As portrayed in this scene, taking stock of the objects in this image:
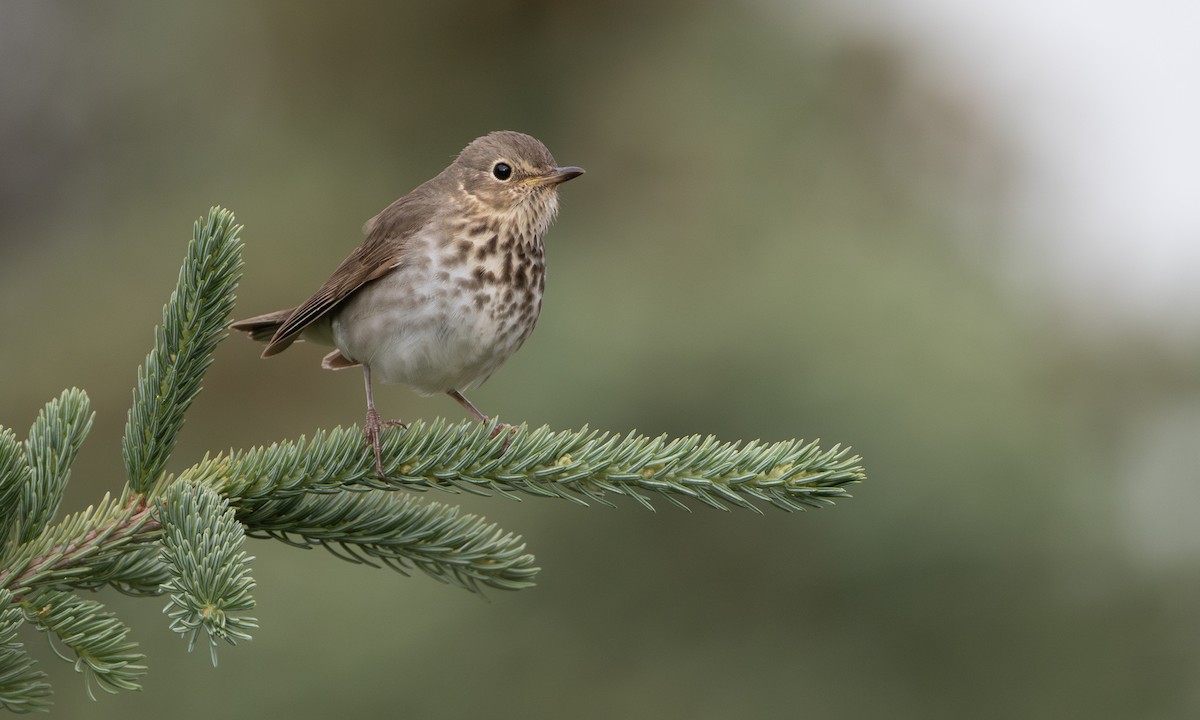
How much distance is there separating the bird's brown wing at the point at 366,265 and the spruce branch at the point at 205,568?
213cm

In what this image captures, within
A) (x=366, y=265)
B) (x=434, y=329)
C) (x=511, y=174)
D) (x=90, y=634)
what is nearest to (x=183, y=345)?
(x=90, y=634)

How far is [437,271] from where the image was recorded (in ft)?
14.4

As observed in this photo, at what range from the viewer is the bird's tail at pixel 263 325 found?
15.1 ft

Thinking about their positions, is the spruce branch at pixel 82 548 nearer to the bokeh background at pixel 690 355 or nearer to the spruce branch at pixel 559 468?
the spruce branch at pixel 559 468

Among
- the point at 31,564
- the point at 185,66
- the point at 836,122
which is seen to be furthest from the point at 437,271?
the point at 185,66

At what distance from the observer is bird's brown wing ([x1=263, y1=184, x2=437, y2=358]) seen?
4.45 metres

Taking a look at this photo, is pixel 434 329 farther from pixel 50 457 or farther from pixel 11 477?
pixel 11 477

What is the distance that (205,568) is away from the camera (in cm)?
204

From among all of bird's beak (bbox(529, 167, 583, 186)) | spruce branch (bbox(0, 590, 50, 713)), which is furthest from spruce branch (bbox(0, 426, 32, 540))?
bird's beak (bbox(529, 167, 583, 186))

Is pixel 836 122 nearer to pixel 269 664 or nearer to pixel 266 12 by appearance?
pixel 266 12

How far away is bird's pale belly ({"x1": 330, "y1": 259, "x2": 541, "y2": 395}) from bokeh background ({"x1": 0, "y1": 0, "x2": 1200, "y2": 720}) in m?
0.91

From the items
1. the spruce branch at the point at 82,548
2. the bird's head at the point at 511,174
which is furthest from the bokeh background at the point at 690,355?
the spruce branch at the point at 82,548

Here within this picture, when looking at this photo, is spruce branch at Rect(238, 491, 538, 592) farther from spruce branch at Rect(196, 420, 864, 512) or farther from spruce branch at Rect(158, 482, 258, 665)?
spruce branch at Rect(158, 482, 258, 665)

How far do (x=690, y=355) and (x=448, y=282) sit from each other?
52.0 inches
